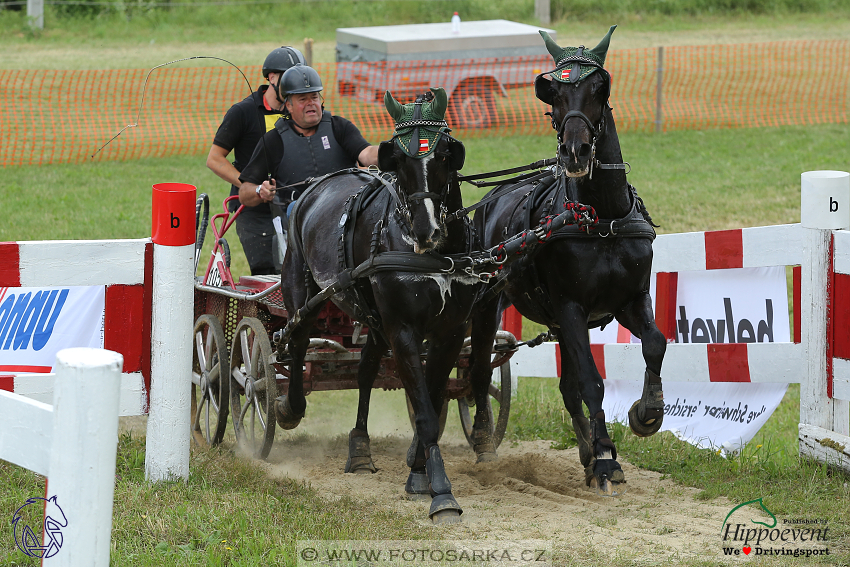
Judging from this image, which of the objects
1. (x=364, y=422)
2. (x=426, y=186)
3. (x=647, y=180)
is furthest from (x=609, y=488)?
(x=647, y=180)

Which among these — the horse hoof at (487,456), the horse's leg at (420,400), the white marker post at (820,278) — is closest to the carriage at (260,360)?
the horse hoof at (487,456)

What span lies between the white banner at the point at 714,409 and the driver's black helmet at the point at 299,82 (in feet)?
9.48

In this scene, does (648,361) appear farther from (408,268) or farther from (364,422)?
(364,422)

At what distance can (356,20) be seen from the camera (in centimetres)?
2494

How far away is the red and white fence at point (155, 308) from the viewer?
4590 mm

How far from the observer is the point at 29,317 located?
455cm

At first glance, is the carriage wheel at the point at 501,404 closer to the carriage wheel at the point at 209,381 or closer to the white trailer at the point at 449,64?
the carriage wheel at the point at 209,381

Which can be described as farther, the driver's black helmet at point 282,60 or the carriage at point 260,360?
the driver's black helmet at point 282,60

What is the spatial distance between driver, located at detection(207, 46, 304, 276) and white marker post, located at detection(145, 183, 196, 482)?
201 centimetres

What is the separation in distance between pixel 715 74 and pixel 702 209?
8796mm

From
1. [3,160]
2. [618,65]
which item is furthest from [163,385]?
[618,65]

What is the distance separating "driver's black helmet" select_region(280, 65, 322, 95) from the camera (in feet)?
19.9

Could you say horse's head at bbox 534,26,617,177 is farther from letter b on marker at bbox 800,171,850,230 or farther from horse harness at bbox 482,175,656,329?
letter b on marker at bbox 800,171,850,230

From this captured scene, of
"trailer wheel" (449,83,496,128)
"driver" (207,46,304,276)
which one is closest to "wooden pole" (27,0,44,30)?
"trailer wheel" (449,83,496,128)
